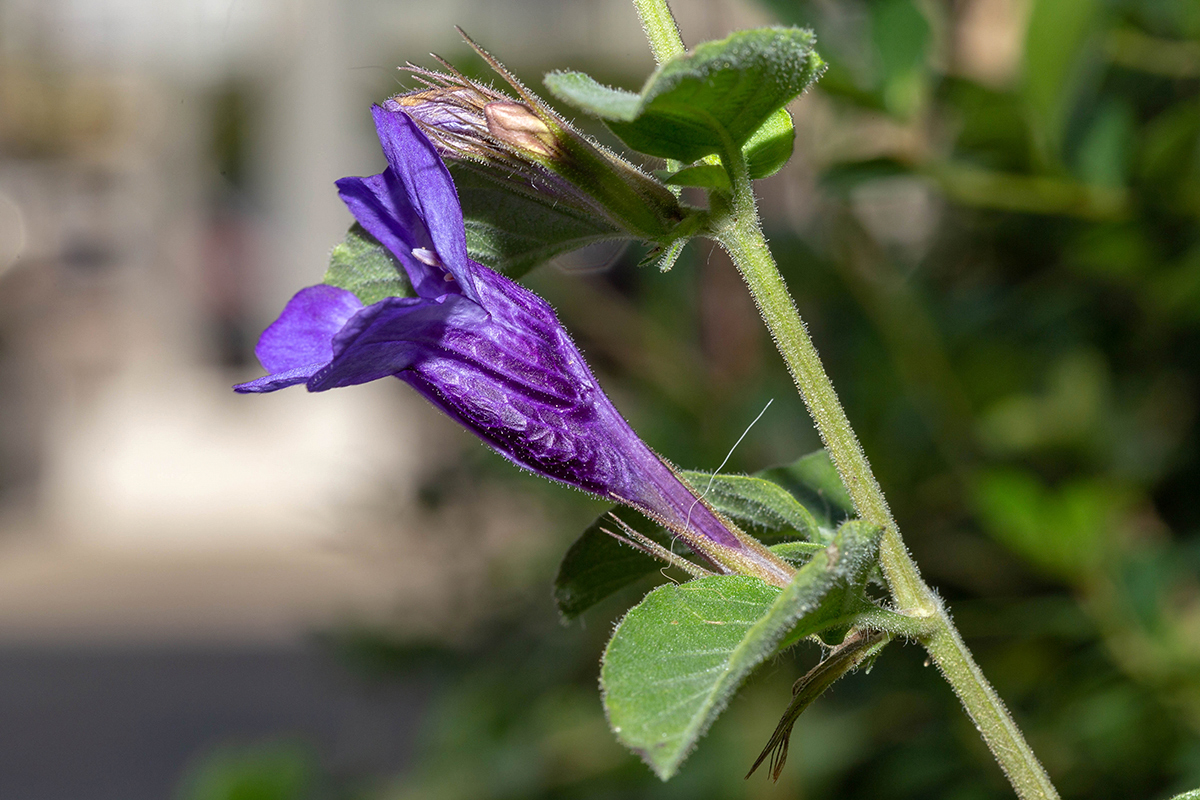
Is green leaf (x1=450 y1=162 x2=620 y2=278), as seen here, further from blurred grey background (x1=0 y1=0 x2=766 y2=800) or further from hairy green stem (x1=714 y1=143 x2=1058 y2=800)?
blurred grey background (x1=0 y1=0 x2=766 y2=800)

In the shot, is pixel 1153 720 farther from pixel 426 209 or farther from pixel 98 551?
pixel 98 551

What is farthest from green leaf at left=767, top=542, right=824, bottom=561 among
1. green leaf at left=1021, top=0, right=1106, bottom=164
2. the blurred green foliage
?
green leaf at left=1021, top=0, right=1106, bottom=164

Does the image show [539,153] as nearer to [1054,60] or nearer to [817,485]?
[817,485]

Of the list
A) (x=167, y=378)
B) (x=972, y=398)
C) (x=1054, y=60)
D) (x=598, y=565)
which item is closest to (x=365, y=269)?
(x=598, y=565)

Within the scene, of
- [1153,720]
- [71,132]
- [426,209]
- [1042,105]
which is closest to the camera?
[426,209]

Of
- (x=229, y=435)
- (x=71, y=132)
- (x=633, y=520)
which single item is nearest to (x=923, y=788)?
(x=633, y=520)

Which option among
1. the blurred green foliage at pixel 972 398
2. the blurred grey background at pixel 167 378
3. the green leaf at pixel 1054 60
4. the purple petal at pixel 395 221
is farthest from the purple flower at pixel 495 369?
the blurred grey background at pixel 167 378
